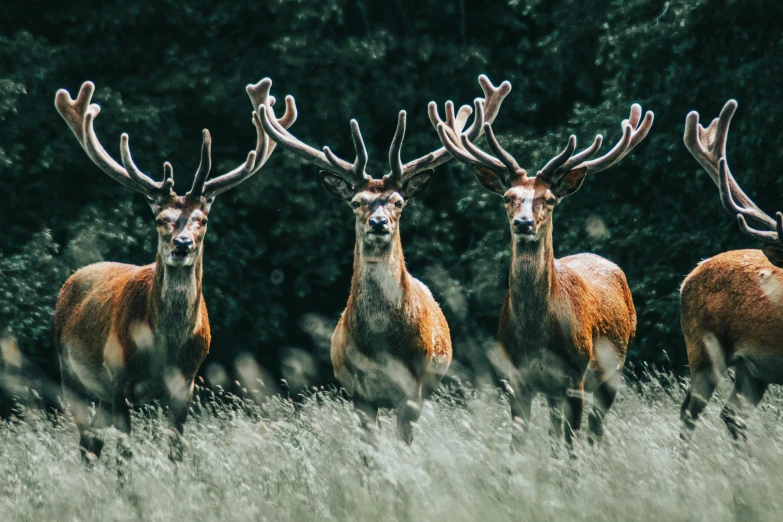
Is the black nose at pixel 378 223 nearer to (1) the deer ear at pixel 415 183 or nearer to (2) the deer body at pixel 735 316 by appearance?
(1) the deer ear at pixel 415 183

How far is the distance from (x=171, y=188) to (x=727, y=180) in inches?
123

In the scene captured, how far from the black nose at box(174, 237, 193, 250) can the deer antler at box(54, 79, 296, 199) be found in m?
0.32

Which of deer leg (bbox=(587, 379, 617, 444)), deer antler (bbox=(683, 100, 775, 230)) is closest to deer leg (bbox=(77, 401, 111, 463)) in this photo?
deer leg (bbox=(587, 379, 617, 444))

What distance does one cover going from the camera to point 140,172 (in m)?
7.42

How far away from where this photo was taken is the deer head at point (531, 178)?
6473 millimetres

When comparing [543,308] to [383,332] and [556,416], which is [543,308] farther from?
[383,332]

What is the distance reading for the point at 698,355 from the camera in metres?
6.91

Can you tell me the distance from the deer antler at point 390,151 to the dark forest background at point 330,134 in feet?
11.0

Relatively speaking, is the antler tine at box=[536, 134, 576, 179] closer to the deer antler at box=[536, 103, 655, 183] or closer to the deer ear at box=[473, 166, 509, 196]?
the deer antler at box=[536, 103, 655, 183]

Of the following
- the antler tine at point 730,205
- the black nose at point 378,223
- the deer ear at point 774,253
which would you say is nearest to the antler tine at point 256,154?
the black nose at point 378,223

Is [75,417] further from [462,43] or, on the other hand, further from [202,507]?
[462,43]

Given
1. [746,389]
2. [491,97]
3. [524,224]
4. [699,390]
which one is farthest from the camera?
[491,97]

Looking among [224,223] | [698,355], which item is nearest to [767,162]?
[698,355]

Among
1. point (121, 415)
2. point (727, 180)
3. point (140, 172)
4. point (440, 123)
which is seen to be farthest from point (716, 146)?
point (121, 415)
